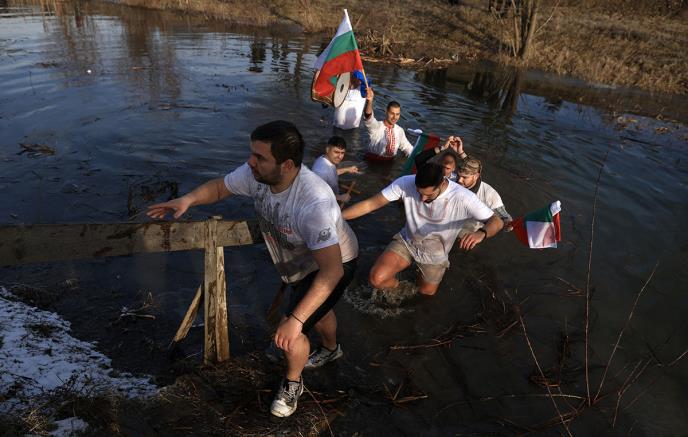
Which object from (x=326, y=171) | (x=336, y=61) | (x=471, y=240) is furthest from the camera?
(x=336, y=61)

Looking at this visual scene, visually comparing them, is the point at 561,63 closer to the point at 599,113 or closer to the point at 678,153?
→ the point at 599,113

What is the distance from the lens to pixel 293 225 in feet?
10.1

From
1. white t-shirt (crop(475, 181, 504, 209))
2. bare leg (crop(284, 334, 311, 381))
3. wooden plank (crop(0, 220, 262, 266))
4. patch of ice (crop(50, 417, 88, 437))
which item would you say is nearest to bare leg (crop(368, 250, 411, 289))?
white t-shirt (crop(475, 181, 504, 209))

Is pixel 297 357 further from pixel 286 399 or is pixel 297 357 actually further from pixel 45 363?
pixel 45 363

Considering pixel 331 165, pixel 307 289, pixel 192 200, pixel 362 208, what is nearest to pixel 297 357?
pixel 307 289

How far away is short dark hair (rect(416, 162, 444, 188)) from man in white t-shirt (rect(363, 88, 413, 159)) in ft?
13.5

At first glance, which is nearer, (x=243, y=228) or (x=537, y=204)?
(x=243, y=228)

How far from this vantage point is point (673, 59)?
20234 millimetres

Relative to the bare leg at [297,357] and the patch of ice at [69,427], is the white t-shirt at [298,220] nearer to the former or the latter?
the bare leg at [297,357]

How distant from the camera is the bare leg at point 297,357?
10.8ft

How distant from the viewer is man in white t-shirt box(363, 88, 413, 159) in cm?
859

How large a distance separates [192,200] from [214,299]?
0.83 metres

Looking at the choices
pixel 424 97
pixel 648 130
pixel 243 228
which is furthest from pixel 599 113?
pixel 243 228

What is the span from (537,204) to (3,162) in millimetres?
10149
